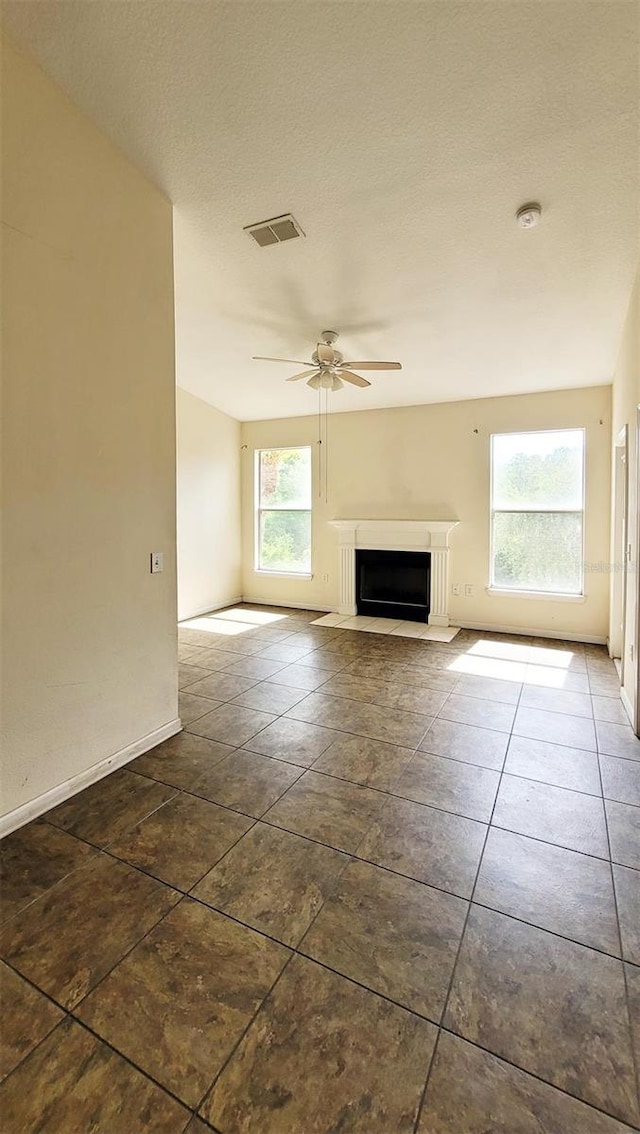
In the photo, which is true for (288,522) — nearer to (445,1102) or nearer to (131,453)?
(131,453)

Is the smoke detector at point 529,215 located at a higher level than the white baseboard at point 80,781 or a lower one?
higher

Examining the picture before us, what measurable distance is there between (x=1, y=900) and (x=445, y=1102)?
1515mm

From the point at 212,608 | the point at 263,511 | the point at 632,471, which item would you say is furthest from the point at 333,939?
the point at 263,511

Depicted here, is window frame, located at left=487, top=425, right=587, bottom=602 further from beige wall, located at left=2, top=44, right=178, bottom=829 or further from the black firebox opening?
beige wall, located at left=2, top=44, right=178, bottom=829

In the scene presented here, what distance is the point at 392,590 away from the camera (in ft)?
19.5

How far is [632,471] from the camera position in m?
3.12

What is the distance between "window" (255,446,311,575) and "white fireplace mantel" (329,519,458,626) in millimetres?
641

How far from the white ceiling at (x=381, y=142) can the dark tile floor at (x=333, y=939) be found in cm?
304

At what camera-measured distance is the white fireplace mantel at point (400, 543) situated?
554cm

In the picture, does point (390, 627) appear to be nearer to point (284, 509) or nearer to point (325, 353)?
point (284, 509)

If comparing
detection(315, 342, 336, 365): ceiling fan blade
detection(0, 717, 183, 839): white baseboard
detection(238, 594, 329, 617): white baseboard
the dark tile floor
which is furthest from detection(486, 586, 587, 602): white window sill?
detection(0, 717, 183, 839): white baseboard

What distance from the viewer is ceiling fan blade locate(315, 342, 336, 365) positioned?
3.69 m

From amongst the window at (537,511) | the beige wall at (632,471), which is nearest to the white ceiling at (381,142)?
the beige wall at (632,471)

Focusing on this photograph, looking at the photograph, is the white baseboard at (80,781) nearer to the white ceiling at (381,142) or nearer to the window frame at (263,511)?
the white ceiling at (381,142)
